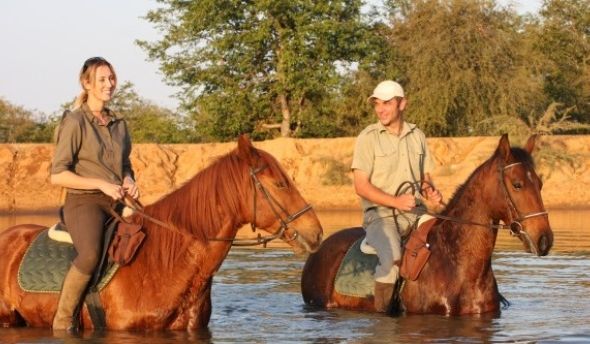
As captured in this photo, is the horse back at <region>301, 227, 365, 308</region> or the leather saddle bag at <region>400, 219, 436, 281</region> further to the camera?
the horse back at <region>301, 227, 365, 308</region>

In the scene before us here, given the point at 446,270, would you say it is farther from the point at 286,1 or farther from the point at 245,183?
the point at 286,1

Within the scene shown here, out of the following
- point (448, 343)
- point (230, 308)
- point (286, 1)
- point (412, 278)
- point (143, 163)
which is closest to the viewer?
point (448, 343)

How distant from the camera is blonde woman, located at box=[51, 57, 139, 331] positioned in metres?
8.05

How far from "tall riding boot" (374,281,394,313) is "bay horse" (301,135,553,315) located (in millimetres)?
169

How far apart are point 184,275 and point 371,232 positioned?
89.3 inches

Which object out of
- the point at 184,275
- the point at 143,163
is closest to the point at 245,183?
the point at 184,275

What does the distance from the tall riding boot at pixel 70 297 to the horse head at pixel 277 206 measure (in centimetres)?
135

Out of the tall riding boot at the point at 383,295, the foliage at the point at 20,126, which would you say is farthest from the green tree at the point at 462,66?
the tall riding boot at the point at 383,295

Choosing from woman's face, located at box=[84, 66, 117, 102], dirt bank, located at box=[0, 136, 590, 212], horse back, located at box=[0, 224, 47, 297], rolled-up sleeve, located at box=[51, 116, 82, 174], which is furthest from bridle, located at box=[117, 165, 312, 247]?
dirt bank, located at box=[0, 136, 590, 212]

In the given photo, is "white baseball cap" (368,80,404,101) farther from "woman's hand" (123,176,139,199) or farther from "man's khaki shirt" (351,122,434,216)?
"woman's hand" (123,176,139,199)

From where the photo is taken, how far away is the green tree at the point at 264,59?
A: 40.4 metres

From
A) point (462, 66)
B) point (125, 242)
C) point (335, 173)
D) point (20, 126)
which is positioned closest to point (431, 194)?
point (125, 242)

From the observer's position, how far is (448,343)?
8.20 meters

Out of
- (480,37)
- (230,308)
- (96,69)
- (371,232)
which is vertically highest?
(480,37)
